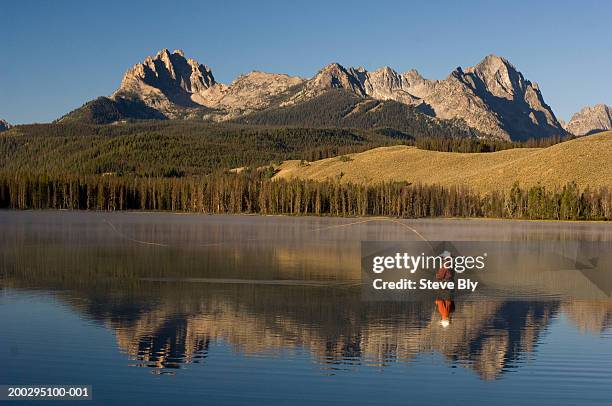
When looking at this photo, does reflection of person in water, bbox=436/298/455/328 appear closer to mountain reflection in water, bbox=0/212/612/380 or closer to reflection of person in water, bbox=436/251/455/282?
mountain reflection in water, bbox=0/212/612/380

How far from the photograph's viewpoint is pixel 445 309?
146 ft

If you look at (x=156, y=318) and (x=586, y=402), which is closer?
(x=586, y=402)

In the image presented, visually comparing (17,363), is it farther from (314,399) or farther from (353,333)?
(353,333)

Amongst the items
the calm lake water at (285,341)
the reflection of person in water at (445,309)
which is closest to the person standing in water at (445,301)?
the reflection of person in water at (445,309)

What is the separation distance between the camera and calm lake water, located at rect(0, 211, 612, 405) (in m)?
27.9

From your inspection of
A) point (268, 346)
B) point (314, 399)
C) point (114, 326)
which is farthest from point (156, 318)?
point (314, 399)

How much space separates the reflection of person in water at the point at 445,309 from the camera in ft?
133

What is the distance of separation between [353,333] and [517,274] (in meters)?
28.9

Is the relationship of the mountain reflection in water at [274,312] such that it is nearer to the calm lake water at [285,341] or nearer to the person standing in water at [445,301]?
the calm lake water at [285,341]

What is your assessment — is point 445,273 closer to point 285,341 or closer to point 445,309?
point 445,309

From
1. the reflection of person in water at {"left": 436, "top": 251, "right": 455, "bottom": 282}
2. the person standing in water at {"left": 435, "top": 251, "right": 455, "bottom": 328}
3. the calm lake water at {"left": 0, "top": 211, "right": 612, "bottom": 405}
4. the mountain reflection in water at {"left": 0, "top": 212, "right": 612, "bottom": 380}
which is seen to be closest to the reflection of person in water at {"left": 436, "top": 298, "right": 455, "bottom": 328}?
the person standing in water at {"left": 435, "top": 251, "right": 455, "bottom": 328}

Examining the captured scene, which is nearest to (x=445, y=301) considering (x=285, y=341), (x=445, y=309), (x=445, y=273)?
(x=445, y=309)

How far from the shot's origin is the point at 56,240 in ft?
301

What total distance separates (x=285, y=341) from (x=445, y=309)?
12.6 meters
